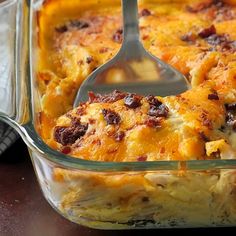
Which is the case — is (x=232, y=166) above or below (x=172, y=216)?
above

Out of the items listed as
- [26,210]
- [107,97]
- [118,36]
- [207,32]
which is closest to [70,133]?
[107,97]

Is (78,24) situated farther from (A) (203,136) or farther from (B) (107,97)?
(A) (203,136)

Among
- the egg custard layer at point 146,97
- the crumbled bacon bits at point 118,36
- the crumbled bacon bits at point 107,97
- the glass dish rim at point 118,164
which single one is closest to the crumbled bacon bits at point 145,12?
the egg custard layer at point 146,97

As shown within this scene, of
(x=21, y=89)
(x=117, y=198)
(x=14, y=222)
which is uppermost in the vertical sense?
(x=21, y=89)

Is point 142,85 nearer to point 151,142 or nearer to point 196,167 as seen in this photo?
point 151,142

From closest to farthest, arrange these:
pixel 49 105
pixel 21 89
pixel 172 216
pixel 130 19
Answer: pixel 172 216 → pixel 21 89 → pixel 49 105 → pixel 130 19

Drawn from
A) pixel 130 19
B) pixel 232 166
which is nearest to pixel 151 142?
pixel 232 166

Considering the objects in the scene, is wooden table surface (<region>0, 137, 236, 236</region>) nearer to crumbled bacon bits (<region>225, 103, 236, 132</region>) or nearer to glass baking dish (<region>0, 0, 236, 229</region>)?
glass baking dish (<region>0, 0, 236, 229</region>)
